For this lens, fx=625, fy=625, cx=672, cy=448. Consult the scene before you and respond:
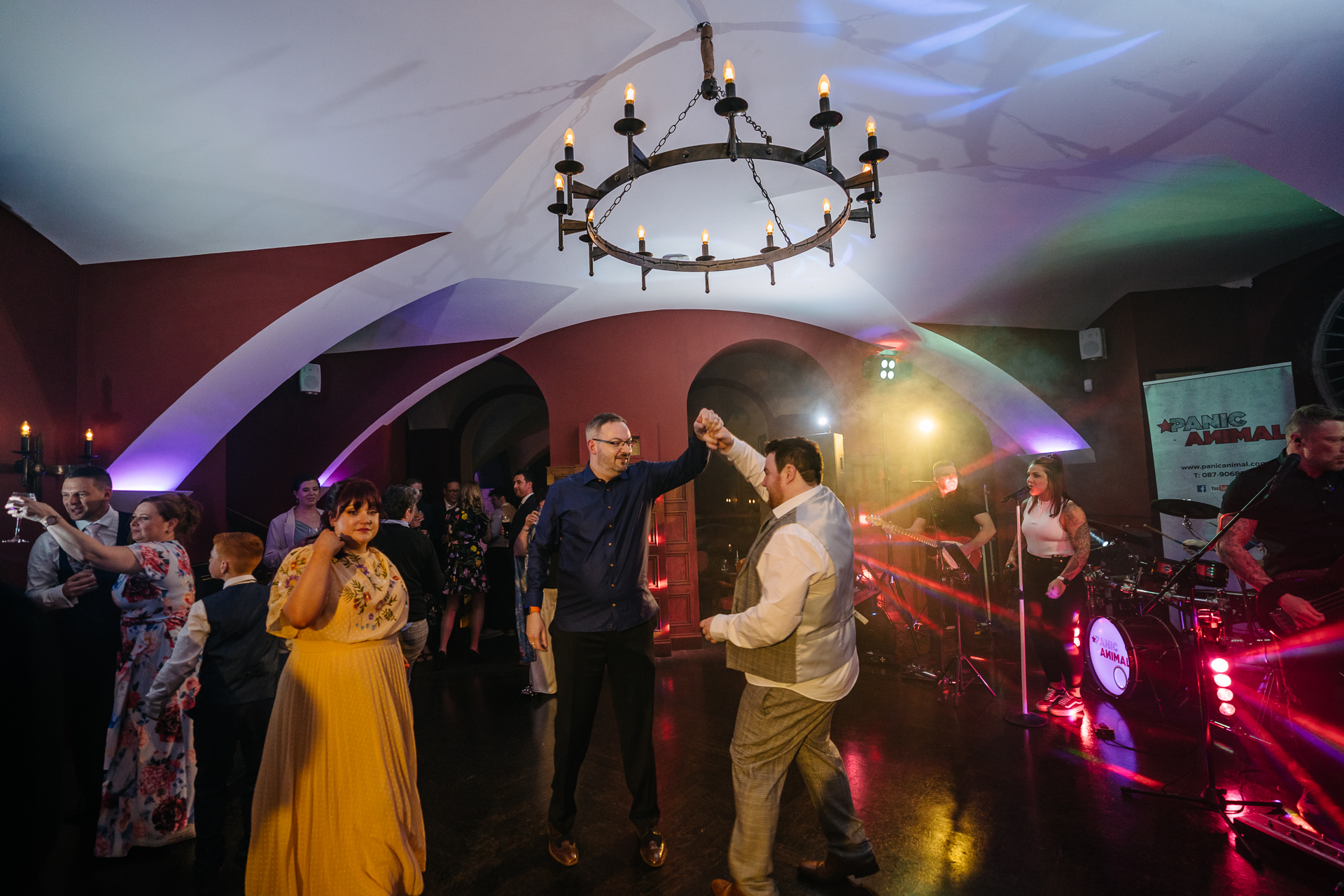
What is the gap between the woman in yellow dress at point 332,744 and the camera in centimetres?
200

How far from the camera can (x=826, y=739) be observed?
7.74 ft

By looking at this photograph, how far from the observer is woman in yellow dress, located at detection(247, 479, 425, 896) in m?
2.00

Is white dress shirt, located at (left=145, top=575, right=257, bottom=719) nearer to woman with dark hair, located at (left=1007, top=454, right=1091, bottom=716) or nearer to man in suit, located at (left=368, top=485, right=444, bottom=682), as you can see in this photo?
man in suit, located at (left=368, top=485, right=444, bottom=682)

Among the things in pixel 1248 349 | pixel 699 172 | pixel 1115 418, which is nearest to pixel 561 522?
pixel 699 172

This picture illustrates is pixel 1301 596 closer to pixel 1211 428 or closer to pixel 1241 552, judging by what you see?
pixel 1241 552

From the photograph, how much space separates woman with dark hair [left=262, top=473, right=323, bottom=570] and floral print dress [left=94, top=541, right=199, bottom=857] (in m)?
2.76

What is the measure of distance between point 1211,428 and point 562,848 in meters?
6.32

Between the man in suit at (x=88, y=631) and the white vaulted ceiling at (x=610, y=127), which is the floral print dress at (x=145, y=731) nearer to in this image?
the man in suit at (x=88, y=631)

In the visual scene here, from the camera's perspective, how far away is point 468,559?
6398 mm

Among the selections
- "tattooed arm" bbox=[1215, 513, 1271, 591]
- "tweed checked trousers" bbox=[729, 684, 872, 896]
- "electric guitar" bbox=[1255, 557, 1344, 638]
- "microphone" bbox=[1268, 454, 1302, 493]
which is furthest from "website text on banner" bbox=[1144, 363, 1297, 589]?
"tweed checked trousers" bbox=[729, 684, 872, 896]

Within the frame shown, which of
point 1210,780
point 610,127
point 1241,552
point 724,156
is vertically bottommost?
point 1210,780

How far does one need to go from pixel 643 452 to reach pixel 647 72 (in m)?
4.33

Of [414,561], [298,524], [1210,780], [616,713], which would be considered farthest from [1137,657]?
[298,524]

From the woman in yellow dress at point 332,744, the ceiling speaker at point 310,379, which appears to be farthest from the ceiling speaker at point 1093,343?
the ceiling speaker at point 310,379
